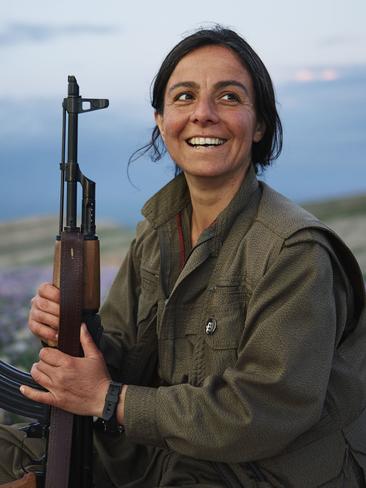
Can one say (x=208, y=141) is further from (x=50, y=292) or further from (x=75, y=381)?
(x=75, y=381)

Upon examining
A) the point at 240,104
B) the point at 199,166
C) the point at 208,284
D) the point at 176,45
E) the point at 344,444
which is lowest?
the point at 344,444

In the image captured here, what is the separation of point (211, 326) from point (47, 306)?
43cm

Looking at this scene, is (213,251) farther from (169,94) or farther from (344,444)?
(344,444)

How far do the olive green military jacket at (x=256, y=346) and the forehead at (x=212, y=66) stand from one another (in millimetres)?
258

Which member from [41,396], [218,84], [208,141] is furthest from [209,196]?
[41,396]

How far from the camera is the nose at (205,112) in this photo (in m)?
2.05

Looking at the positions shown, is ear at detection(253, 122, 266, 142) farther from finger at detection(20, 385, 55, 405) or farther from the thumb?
finger at detection(20, 385, 55, 405)

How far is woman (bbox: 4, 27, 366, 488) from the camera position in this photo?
1828 mm

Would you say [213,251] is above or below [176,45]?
below

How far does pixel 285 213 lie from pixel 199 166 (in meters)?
0.25

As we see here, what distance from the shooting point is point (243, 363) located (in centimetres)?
187

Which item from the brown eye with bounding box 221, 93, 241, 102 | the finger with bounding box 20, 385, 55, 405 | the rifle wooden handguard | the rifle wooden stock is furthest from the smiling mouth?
the rifle wooden handguard

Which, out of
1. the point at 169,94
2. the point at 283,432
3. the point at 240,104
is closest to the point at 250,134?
the point at 240,104

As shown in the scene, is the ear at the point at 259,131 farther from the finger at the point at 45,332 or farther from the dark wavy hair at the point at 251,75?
the finger at the point at 45,332
